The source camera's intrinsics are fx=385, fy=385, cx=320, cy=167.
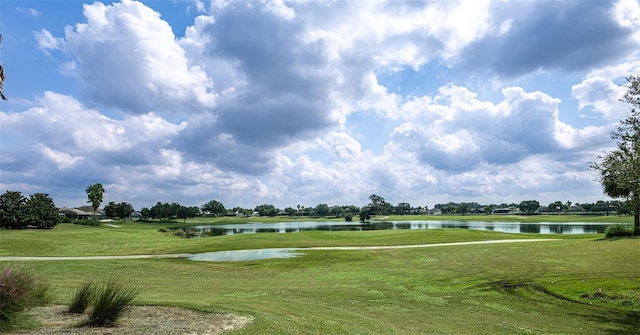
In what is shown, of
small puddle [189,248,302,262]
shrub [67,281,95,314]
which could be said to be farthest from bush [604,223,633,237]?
shrub [67,281,95,314]

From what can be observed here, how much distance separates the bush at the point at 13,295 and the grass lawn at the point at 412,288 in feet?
10.9

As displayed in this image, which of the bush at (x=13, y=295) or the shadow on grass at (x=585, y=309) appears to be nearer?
the bush at (x=13, y=295)

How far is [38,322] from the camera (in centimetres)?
946

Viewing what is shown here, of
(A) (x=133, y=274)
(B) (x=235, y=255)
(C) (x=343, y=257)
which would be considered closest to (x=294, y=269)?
(C) (x=343, y=257)

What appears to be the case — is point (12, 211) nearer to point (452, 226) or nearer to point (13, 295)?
point (13, 295)

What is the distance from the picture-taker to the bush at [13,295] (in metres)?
8.79

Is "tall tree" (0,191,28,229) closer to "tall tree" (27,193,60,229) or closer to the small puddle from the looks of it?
"tall tree" (27,193,60,229)

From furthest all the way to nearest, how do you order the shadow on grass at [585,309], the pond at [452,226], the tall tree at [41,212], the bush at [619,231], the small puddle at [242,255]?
the pond at [452,226] → the tall tree at [41,212] → the bush at [619,231] → the small puddle at [242,255] → the shadow on grass at [585,309]

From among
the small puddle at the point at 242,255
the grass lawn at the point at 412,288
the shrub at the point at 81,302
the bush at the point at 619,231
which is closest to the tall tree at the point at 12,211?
the grass lawn at the point at 412,288

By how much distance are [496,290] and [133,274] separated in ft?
64.3

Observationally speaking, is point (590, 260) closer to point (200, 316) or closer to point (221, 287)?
point (221, 287)

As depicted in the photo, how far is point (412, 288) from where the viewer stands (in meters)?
18.7

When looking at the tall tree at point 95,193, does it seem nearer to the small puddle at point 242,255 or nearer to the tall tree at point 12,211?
the tall tree at point 12,211

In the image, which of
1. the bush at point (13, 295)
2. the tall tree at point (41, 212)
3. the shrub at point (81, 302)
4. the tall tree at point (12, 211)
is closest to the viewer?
the bush at point (13, 295)
